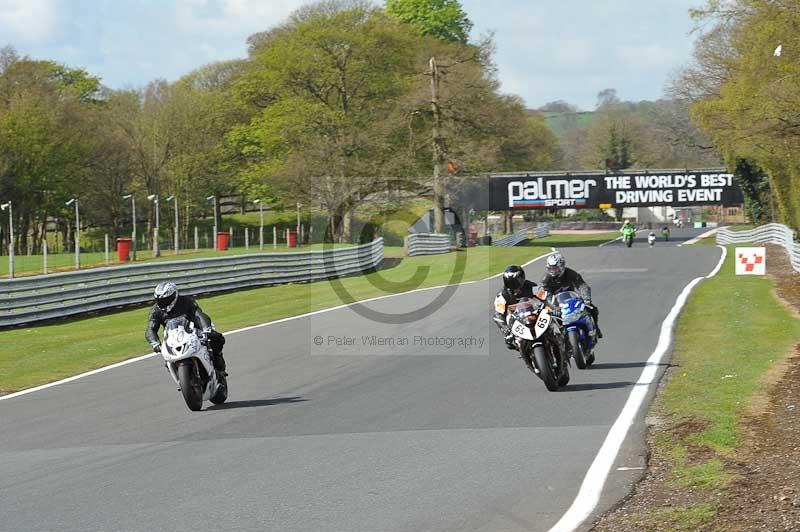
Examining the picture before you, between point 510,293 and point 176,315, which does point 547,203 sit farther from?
point 176,315

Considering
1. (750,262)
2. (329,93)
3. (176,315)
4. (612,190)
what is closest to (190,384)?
(176,315)

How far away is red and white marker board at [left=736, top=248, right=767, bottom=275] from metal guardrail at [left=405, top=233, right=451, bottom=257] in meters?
18.1

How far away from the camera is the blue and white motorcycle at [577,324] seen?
1335cm

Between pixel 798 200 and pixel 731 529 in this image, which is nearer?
pixel 731 529

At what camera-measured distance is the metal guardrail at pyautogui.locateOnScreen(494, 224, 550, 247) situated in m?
67.9

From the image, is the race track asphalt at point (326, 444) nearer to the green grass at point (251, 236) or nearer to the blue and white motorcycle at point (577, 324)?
the blue and white motorcycle at point (577, 324)

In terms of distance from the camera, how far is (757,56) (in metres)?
35.8

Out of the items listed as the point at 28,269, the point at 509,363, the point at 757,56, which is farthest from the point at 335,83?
the point at 509,363

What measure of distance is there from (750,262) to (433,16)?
208 ft

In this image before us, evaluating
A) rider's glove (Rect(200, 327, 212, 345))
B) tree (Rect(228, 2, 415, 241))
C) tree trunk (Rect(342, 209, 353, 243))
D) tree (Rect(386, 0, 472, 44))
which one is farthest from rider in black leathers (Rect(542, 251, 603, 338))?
tree (Rect(386, 0, 472, 44))

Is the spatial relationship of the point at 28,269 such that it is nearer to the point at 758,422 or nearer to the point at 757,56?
the point at 757,56

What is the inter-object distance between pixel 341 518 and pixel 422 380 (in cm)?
665

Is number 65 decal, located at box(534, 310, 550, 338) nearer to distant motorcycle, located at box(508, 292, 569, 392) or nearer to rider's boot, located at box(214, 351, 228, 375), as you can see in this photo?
distant motorcycle, located at box(508, 292, 569, 392)

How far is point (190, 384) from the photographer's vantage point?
11117mm
